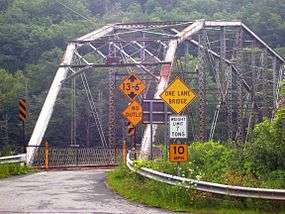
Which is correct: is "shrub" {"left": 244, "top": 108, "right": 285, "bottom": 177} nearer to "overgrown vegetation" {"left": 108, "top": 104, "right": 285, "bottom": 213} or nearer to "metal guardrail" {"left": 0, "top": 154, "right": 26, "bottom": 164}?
"overgrown vegetation" {"left": 108, "top": 104, "right": 285, "bottom": 213}

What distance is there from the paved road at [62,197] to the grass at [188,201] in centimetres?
40

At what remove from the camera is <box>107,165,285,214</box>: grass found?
10.8m

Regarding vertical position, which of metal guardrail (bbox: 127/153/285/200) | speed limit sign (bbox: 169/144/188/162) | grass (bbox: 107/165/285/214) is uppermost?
speed limit sign (bbox: 169/144/188/162)

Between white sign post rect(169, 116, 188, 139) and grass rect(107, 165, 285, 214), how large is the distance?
112cm

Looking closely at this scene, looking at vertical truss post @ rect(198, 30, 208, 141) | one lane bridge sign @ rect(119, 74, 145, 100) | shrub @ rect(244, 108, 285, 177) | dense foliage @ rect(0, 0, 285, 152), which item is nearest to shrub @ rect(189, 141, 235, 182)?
shrub @ rect(244, 108, 285, 177)

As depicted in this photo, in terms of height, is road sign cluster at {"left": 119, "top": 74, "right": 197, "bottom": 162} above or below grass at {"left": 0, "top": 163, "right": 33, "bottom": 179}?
above

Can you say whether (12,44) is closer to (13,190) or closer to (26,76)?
(26,76)

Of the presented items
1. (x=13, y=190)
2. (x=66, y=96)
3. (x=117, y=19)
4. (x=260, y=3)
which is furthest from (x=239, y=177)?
(x=260, y=3)

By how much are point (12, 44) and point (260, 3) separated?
2912 cm

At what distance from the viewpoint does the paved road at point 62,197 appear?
11256 millimetres

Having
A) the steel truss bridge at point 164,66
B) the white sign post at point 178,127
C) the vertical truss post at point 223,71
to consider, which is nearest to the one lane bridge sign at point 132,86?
the steel truss bridge at point 164,66

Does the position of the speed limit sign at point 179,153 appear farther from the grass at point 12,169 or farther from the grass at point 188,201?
the grass at point 12,169

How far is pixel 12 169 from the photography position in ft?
67.0

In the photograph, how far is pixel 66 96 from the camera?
47562 millimetres
